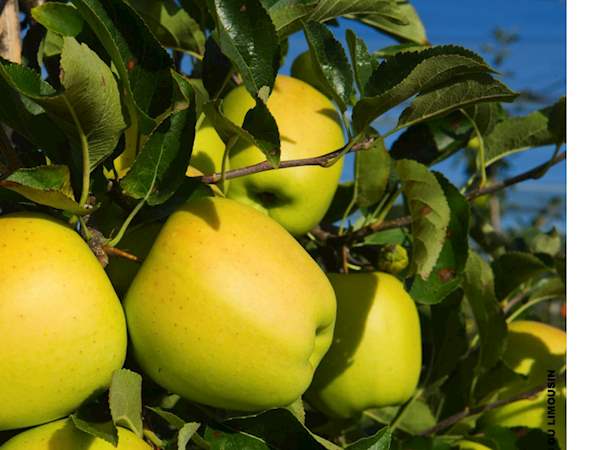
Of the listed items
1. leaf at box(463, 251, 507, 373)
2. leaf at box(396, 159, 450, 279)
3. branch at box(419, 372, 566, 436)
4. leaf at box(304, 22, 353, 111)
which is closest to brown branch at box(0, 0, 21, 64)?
leaf at box(304, 22, 353, 111)

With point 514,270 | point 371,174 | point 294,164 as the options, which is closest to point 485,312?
point 514,270

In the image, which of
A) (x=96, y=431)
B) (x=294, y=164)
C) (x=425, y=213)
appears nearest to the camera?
(x=96, y=431)

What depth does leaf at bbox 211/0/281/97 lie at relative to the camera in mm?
644

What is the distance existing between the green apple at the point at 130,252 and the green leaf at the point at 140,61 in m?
0.10

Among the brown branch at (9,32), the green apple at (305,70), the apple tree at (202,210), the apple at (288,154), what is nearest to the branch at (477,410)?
the apple tree at (202,210)

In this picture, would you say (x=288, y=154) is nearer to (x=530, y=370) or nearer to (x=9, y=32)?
(x=9, y=32)

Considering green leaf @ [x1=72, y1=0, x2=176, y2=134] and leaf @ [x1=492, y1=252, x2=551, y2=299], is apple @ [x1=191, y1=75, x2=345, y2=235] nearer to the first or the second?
green leaf @ [x1=72, y1=0, x2=176, y2=134]

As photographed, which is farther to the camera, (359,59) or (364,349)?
(364,349)

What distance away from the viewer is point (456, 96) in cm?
70

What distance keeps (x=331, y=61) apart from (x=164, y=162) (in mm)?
178

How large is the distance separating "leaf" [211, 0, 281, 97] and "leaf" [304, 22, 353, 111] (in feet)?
0.15

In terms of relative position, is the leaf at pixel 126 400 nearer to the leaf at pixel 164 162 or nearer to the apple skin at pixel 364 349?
the leaf at pixel 164 162

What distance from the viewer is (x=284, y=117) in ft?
2.77
